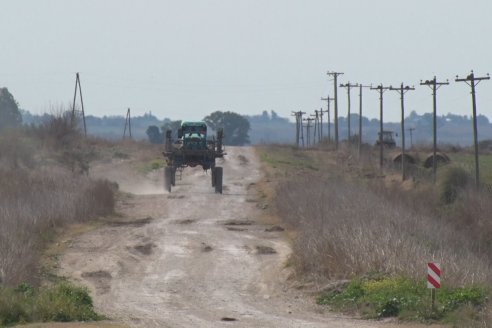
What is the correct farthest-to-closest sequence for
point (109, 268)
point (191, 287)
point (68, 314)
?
point (109, 268)
point (191, 287)
point (68, 314)

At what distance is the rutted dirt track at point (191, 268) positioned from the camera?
22.0 metres

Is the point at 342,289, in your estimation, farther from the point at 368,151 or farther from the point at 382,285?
the point at 368,151

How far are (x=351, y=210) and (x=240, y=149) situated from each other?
232 ft

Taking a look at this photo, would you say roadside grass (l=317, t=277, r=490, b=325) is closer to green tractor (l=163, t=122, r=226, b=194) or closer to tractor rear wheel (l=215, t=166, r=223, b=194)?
green tractor (l=163, t=122, r=226, b=194)

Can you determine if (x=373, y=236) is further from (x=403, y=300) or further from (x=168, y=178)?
(x=168, y=178)

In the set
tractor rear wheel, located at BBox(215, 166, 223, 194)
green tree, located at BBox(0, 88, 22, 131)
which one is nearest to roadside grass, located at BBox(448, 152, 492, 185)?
tractor rear wheel, located at BBox(215, 166, 223, 194)

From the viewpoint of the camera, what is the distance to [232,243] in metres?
34.8

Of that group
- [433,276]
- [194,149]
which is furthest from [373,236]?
[194,149]

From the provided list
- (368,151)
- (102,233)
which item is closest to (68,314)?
(102,233)

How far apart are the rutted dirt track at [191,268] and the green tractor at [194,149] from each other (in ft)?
12.4

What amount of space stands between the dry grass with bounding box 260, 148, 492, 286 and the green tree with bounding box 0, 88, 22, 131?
105 m

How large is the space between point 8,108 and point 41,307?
465 ft

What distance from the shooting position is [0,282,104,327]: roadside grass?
19531 millimetres

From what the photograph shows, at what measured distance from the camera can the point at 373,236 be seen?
2691 centimetres
